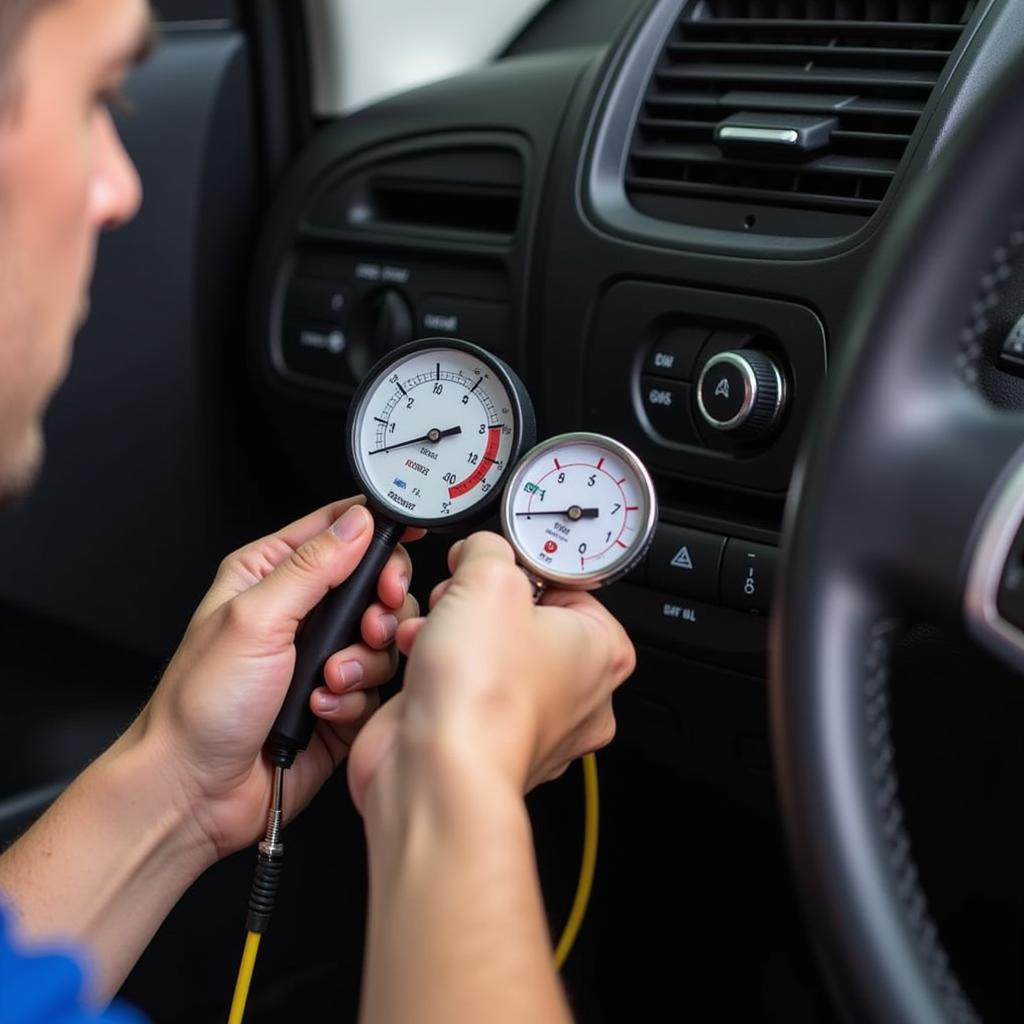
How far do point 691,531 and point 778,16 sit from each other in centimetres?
52

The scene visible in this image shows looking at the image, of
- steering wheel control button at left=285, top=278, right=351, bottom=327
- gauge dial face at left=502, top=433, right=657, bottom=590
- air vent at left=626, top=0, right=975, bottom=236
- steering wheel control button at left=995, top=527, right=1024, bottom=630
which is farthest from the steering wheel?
steering wheel control button at left=285, top=278, right=351, bottom=327

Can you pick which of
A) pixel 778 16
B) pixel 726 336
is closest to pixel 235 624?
pixel 726 336

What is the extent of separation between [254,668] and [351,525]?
13 cm

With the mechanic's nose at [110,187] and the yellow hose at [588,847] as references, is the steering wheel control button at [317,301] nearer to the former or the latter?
the yellow hose at [588,847]

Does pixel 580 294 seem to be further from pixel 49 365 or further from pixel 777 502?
pixel 49 365

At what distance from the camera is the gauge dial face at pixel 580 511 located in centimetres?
115

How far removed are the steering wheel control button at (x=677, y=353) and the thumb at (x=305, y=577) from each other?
38 cm

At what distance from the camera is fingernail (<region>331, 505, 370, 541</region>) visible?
121 centimetres

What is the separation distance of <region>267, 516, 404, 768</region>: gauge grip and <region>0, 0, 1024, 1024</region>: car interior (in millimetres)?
368

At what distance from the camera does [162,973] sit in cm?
186

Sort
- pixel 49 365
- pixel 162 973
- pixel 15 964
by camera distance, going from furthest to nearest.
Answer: pixel 162 973, pixel 49 365, pixel 15 964

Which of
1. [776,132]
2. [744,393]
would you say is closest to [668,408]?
[744,393]

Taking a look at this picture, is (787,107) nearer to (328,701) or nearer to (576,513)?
(576,513)

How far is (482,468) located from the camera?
126 cm
